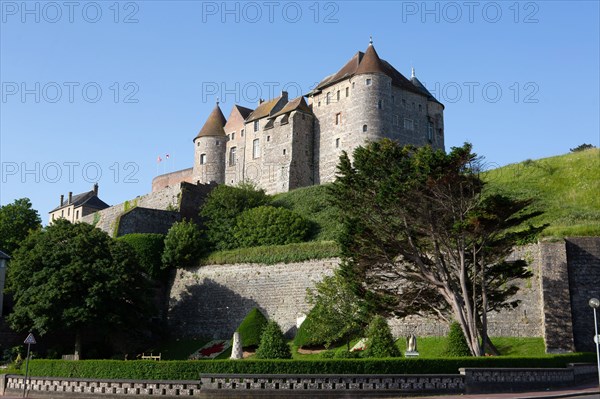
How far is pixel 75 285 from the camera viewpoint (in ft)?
120

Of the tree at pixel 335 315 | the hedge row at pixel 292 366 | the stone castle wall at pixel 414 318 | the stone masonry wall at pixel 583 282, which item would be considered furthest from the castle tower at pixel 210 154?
the hedge row at pixel 292 366

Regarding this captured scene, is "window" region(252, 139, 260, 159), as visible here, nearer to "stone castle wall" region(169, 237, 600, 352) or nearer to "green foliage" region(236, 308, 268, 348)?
"stone castle wall" region(169, 237, 600, 352)

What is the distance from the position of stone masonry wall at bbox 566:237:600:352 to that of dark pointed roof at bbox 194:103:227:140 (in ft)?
159

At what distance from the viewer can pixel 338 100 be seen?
205 ft

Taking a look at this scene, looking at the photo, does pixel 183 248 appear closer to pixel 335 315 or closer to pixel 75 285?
pixel 75 285

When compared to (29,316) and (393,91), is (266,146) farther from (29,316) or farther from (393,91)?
(29,316)

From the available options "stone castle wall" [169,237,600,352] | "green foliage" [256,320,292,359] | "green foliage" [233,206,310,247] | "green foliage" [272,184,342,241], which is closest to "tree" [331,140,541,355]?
"stone castle wall" [169,237,600,352]

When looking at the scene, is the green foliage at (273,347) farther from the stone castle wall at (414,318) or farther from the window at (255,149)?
the window at (255,149)

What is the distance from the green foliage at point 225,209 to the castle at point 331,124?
351 inches

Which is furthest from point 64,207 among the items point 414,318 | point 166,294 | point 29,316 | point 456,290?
point 456,290

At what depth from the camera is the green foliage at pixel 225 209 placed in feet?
158

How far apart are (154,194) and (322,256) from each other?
2343 cm

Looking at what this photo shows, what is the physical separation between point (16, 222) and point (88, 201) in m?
19.6

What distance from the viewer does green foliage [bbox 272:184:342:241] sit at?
155 ft
